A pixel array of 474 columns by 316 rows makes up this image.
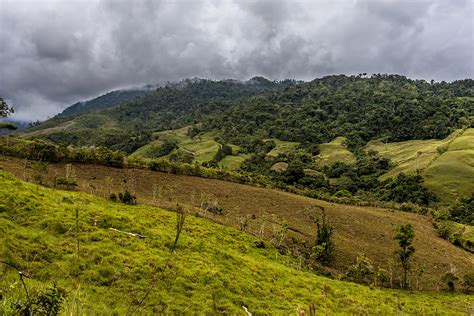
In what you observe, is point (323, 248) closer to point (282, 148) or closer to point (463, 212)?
point (463, 212)

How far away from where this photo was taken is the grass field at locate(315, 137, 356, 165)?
13855 cm

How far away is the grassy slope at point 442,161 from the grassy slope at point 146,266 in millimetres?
77721

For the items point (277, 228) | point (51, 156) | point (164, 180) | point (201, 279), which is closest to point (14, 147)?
point (51, 156)

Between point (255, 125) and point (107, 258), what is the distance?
174887 mm

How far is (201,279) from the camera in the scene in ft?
69.8

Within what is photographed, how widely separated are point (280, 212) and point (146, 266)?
111ft

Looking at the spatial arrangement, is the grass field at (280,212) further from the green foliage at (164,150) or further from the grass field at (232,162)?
the green foliage at (164,150)

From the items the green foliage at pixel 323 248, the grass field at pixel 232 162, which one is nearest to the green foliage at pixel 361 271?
the green foliage at pixel 323 248

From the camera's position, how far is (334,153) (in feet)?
479

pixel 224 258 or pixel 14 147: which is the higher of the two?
pixel 14 147

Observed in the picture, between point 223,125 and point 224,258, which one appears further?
point 223,125

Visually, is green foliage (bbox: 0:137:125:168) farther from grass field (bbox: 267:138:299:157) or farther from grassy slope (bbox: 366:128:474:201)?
grass field (bbox: 267:138:299:157)

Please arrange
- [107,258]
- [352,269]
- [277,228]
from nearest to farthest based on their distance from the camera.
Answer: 1. [107,258]
2. [352,269]
3. [277,228]

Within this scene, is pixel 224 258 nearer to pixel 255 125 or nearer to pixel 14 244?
pixel 14 244
